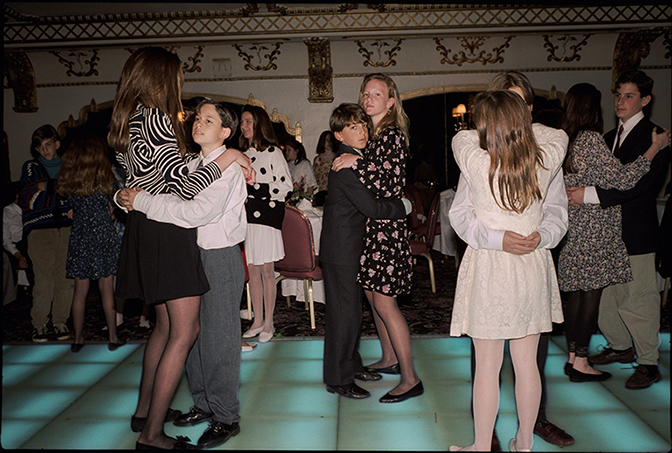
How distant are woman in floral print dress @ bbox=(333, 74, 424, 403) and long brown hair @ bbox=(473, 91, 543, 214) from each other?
700 millimetres

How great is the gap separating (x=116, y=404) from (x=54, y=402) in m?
0.35

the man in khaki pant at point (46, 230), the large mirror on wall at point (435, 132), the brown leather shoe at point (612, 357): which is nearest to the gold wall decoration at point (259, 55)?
the large mirror on wall at point (435, 132)

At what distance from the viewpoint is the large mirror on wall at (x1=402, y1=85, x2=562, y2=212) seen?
791 centimetres

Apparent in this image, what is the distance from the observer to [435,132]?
916cm

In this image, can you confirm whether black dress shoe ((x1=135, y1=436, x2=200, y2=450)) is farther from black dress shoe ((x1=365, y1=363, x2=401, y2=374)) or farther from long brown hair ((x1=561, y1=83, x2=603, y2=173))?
long brown hair ((x1=561, y1=83, x2=603, y2=173))

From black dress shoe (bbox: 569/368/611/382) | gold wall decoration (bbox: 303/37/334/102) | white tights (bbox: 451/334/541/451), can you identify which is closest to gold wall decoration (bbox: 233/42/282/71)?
gold wall decoration (bbox: 303/37/334/102)

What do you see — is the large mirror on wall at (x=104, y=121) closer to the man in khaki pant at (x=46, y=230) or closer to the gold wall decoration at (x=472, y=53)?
the gold wall decoration at (x=472, y=53)

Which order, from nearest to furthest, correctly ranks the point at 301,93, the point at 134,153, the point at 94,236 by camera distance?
1. the point at 134,153
2. the point at 94,236
3. the point at 301,93

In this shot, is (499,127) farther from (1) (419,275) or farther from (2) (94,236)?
(1) (419,275)

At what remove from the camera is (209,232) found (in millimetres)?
2098

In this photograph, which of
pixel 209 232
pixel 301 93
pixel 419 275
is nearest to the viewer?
pixel 209 232

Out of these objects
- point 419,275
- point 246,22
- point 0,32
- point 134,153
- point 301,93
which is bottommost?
point 419,275

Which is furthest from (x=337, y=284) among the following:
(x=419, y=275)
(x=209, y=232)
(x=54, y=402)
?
(x=419, y=275)

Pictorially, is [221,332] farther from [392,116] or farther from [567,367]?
[567,367]
